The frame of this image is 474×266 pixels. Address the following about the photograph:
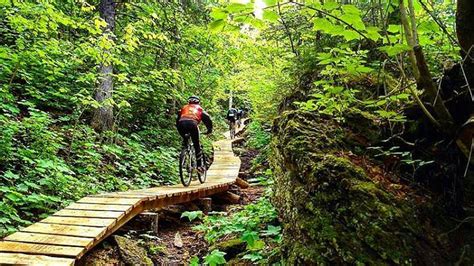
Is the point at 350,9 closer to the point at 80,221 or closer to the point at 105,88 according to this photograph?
the point at 80,221

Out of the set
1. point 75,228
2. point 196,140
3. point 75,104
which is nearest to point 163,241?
point 75,228

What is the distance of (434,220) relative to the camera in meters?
2.39

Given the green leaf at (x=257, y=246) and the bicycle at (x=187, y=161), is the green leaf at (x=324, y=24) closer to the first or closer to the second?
the green leaf at (x=257, y=246)

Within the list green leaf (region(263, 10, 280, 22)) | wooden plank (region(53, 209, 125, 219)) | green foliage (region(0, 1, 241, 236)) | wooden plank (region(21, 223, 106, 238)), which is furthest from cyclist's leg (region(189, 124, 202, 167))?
green leaf (region(263, 10, 280, 22))

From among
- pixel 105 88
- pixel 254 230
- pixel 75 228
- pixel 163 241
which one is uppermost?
pixel 105 88

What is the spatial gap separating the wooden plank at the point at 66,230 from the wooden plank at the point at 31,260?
0.60m

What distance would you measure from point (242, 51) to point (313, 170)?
1015cm

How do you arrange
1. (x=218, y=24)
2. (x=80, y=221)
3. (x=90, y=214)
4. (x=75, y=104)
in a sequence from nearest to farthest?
(x=218, y=24) < (x=80, y=221) < (x=90, y=214) < (x=75, y=104)

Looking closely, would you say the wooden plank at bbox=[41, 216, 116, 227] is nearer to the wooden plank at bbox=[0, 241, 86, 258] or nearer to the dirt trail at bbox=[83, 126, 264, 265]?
the dirt trail at bbox=[83, 126, 264, 265]

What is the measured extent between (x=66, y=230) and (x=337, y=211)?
10.5ft

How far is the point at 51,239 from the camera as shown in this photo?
3836 mm

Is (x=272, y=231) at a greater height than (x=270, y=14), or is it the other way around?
(x=270, y=14)

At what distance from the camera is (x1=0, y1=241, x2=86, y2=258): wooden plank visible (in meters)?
3.49

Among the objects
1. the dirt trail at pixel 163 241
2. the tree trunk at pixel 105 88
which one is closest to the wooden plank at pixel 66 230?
the dirt trail at pixel 163 241
